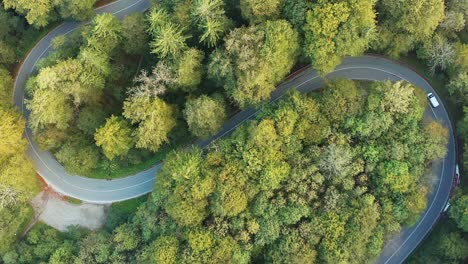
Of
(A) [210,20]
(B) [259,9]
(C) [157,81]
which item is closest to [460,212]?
(B) [259,9]

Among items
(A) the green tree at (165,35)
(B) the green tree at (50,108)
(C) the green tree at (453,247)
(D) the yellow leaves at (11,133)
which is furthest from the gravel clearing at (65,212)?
(C) the green tree at (453,247)

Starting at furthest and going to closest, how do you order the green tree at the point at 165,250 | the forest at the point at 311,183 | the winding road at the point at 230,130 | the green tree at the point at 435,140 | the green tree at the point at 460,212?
the winding road at the point at 230,130, the green tree at the point at 165,250, the green tree at the point at 435,140, the forest at the point at 311,183, the green tree at the point at 460,212

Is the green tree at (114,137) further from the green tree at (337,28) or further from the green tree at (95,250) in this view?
the green tree at (337,28)

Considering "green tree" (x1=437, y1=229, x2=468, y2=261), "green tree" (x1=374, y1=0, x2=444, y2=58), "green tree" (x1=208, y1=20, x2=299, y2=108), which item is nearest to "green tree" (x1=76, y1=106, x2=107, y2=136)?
"green tree" (x1=208, y1=20, x2=299, y2=108)

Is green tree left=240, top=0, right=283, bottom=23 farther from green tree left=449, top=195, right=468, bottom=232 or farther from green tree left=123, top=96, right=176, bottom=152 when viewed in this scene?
green tree left=449, top=195, right=468, bottom=232

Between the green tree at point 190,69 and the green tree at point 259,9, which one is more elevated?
the green tree at point 259,9

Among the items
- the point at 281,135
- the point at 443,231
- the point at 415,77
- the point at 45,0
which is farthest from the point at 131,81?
the point at 443,231
